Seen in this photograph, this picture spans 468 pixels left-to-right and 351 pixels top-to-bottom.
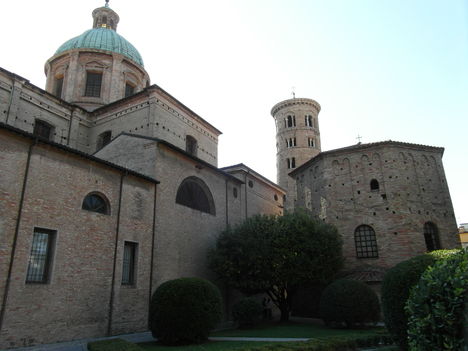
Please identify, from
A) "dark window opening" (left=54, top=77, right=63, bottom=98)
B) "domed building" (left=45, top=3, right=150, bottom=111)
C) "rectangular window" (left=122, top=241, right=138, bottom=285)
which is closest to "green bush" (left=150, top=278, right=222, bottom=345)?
"rectangular window" (left=122, top=241, right=138, bottom=285)

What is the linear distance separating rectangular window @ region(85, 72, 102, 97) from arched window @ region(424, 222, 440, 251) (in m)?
22.5

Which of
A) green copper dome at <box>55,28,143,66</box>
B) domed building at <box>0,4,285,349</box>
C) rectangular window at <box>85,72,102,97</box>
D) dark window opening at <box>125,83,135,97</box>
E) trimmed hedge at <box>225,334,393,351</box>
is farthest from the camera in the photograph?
dark window opening at <box>125,83,135,97</box>

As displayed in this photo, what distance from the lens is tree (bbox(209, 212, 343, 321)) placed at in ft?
54.6

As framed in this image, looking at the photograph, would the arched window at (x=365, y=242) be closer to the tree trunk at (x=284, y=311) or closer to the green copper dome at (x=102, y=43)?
the tree trunk at (x=284, y=311)

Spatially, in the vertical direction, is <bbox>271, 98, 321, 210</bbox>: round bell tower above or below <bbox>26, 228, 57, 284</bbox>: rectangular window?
above

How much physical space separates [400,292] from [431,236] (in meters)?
13.3

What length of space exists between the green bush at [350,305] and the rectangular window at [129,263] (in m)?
8.15

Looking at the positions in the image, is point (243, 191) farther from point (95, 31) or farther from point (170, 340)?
point (95, 31)

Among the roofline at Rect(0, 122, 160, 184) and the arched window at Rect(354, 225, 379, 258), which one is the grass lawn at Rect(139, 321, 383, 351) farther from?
the roofline at Rect(0, 122, 160, 184)

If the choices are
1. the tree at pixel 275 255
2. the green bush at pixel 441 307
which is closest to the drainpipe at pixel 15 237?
the tree at pixel 275 255

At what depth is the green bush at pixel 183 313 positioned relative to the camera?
35.5 feet

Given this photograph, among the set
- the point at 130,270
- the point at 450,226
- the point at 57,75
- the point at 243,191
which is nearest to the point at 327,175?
the point at 243,191

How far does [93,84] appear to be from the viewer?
25.4m

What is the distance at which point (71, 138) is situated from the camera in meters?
21.7
